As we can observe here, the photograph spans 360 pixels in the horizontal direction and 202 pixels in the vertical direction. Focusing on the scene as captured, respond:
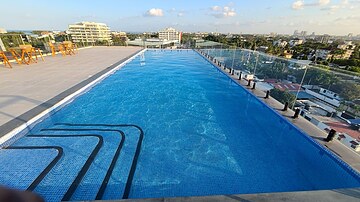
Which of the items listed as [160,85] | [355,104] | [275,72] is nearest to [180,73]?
[160,85]

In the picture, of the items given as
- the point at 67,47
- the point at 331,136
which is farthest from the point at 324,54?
the point at 67,47

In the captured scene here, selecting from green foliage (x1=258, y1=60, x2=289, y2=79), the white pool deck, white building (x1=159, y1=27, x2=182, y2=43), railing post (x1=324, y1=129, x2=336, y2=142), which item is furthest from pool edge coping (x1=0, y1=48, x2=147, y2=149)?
white building (x1=159, y1=27, x2=182, y2=43)

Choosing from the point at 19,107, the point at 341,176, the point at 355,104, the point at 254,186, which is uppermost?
the point at 355,104

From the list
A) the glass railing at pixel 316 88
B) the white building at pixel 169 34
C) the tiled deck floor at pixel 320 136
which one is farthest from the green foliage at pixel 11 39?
the white building at pixel 169 34

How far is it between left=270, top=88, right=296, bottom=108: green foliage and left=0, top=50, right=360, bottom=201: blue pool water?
0.60 metres

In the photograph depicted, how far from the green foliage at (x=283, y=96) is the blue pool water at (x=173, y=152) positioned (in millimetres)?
602

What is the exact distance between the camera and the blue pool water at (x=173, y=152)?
2748 mm

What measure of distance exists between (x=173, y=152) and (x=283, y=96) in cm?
386

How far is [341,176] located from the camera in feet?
9.36

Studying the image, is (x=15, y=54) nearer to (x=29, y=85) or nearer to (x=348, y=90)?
(x=29, y=85)

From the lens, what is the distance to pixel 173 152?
353 cm

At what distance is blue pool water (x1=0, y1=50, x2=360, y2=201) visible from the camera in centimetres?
275

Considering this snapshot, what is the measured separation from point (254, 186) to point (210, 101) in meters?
3.57

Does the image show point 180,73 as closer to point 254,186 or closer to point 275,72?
point 275,72
